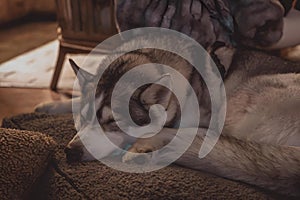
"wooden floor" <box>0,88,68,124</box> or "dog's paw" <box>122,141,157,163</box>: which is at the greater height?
"dog's paw" <box>122,141,157,163</box>

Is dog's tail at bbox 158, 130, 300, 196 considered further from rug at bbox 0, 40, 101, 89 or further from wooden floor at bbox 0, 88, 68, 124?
rug at bbox 0, 40, 101, 89

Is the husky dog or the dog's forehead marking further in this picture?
the dog's forehead marking

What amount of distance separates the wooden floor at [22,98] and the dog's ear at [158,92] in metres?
1.53

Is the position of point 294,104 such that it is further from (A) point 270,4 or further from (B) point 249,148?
(A) point 270,4

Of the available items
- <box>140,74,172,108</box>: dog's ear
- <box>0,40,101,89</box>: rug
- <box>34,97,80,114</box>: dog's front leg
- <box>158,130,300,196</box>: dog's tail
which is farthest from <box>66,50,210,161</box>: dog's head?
<box>0,40,101,89</box>: rug

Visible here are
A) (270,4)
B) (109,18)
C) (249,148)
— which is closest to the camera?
(249,148)

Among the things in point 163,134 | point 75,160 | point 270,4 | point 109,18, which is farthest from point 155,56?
point 109,18

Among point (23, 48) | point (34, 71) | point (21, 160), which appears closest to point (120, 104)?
point (21, 160)

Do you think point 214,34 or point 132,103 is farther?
point 214,34

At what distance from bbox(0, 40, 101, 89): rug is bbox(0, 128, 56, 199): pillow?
1.88 metres

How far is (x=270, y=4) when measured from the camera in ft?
4.19

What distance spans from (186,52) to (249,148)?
0.36 meters

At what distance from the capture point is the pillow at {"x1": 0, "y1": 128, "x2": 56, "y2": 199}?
777 millimetres

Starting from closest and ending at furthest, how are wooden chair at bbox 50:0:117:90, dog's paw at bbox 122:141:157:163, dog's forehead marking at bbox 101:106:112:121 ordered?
dog's paw at bbox 122:141:157:163, dog's forehead marking at bbox 101:106:112:121, wooden chair at bbox 50:0:117:90
